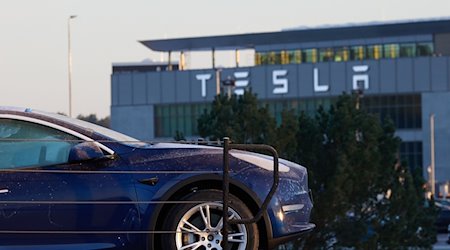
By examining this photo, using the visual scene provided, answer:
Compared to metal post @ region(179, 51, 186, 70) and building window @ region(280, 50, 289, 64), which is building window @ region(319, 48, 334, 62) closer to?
building window @ region(280, 50, 289, 64)

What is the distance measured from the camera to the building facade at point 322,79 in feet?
262

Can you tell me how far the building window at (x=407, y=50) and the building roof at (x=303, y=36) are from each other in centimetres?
86

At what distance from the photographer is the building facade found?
7975 centimetres

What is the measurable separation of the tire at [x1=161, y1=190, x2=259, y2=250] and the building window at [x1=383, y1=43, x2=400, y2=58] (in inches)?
3069

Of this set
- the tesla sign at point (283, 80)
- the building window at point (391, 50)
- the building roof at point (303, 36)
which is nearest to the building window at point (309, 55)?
the building roof at point (303, 36)

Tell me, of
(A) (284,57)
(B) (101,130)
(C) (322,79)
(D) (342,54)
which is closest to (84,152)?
(B) (101,130)

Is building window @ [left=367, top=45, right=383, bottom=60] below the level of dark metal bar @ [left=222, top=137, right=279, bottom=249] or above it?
above

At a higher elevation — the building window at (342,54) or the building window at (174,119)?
the building window at (342,54)

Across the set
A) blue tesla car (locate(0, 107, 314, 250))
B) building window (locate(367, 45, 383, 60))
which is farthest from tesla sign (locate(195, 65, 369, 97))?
blue tesla car (locate(0, 107, 314, 250))

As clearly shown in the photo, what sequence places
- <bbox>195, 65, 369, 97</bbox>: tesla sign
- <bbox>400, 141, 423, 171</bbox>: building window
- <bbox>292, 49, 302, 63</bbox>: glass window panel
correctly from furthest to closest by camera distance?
<bbox>292, 49, 302, 63</bbox>: glass window panel, <bbox>400, 141, 423, 171</bbox>: building window, <bbox>195, 65, 369, 97</bbox>: tesla sign

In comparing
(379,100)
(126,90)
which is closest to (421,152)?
(379,100)

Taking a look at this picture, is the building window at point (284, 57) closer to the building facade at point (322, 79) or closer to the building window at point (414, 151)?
the building facade at point (322, 79)

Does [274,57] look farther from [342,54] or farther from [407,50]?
[407,50]

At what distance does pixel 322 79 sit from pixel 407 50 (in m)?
7.05
